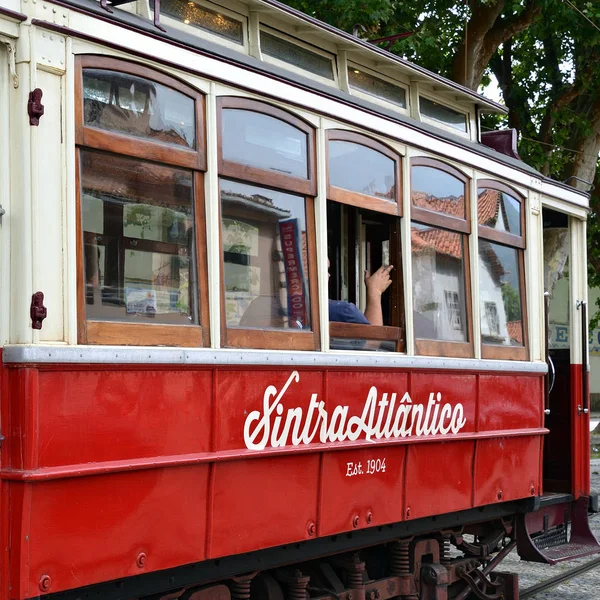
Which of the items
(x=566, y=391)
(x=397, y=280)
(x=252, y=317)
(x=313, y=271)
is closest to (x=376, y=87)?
(x=397, y=280)

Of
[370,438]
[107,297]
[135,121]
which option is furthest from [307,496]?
[135,121]

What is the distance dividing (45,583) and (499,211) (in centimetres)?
406

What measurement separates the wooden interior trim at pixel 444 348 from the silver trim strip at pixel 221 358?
0.04m

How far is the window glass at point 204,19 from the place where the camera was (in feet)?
15.8

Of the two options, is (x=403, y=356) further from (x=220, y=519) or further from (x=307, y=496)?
(x=220, y=519)

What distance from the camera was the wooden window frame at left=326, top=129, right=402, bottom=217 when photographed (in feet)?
17.5

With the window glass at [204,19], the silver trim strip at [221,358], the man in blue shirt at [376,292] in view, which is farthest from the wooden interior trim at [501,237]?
the window glass at [204,19]

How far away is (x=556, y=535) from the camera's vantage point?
7.92 meters

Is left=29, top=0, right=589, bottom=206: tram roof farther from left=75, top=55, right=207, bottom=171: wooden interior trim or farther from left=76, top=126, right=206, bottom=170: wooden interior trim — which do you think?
left=76, top=126, right=206, bottom=170: wooden interior trim

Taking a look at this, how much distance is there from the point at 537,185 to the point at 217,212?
345 centimetres

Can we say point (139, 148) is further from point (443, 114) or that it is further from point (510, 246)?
point (510, 246)

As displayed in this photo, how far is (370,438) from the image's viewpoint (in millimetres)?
5445

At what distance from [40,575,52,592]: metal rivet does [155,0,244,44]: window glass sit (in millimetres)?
2412

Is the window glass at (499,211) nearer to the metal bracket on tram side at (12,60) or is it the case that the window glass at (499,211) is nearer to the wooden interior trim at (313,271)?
the wooden interior trim at (313,271)
